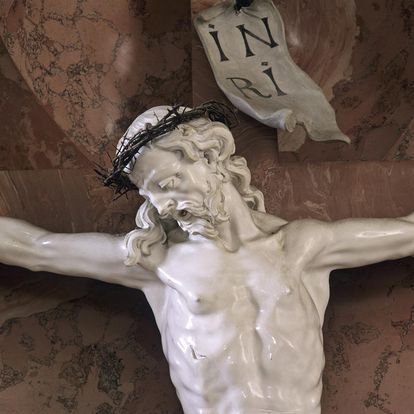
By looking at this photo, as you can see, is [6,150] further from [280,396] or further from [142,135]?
[280,396]

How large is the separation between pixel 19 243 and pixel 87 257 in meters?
0.16

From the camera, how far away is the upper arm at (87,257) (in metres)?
1.87

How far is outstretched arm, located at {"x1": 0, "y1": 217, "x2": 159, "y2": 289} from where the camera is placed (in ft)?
6.15

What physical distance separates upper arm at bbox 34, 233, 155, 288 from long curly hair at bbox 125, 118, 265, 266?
8cm

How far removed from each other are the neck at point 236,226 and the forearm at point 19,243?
0.42m

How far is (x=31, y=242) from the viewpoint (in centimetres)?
189

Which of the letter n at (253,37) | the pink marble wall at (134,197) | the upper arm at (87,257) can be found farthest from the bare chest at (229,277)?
the letter n at (253,37)

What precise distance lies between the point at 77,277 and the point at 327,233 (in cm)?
64

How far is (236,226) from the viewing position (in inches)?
70.7

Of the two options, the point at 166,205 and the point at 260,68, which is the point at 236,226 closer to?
the point at 166,205

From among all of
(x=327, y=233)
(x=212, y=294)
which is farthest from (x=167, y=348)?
(x=327, y=233)

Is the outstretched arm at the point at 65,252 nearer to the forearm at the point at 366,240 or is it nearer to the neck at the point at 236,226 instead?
the neck at the point at 236,226

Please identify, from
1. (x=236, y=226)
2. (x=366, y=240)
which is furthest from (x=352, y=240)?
(x=236, y=226)

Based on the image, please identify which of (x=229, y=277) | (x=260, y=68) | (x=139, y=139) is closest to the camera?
(x=139, y=139)
